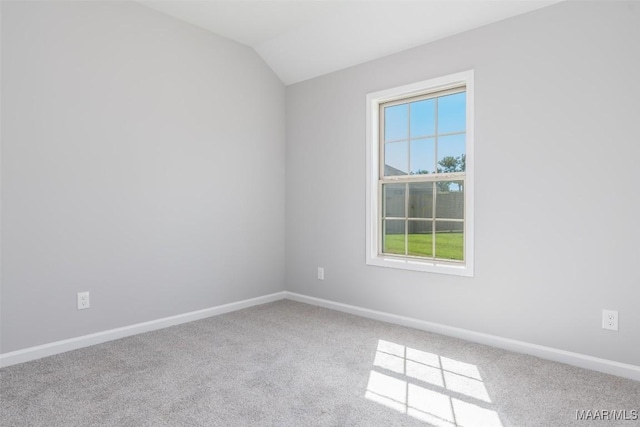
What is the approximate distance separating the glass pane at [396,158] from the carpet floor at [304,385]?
1.49 m

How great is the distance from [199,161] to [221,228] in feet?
2.24

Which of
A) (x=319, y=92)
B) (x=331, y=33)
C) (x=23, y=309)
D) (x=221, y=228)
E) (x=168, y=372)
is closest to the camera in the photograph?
(x=168, y=372)

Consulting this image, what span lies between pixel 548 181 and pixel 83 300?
347 centimetres

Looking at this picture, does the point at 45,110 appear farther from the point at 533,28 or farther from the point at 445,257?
the point at 533,28

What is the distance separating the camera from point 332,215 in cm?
392

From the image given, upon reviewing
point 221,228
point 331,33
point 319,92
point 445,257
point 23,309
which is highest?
point 331,33

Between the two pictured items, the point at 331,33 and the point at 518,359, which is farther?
the point at 331,33

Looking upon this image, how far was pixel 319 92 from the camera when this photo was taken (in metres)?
4.00

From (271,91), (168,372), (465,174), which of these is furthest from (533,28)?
(168,372)

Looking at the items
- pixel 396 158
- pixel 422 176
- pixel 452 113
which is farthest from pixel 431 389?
pixel 452 113

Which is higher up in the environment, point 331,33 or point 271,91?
point 331,33

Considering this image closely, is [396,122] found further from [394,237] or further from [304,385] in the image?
[304,385]

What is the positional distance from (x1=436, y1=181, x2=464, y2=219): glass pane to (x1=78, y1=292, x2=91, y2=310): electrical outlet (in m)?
2.87

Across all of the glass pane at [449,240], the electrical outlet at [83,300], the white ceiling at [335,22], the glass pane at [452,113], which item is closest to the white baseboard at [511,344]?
the glass pane at [449,240]
